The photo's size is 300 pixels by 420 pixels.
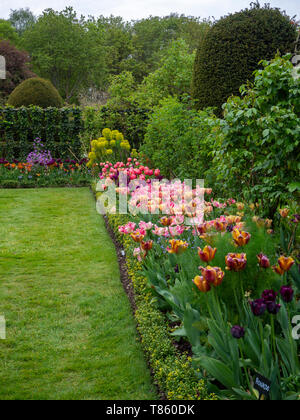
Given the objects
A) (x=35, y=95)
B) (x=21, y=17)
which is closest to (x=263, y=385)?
(x=35, y=95)

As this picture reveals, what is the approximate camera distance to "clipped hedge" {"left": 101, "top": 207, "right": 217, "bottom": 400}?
2273 millimetres

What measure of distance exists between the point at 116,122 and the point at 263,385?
38.5 feet

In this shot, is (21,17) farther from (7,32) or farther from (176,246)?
(176,246)

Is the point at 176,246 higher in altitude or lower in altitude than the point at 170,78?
lower

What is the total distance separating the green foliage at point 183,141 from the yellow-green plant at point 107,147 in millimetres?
1999

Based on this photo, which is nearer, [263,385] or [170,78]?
[263,385]

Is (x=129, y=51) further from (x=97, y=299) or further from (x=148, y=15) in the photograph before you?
(x=97, y=299)

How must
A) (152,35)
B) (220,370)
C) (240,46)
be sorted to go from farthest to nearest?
(152,35) → (240,46) → (220,370)

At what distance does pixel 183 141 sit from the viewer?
6629mm

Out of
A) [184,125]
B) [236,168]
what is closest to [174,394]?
[236,168]

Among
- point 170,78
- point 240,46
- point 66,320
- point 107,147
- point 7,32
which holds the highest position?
point 7,32

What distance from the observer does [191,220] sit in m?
3.58

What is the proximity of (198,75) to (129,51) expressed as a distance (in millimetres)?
31344

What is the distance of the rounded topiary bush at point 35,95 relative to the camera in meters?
14.2
